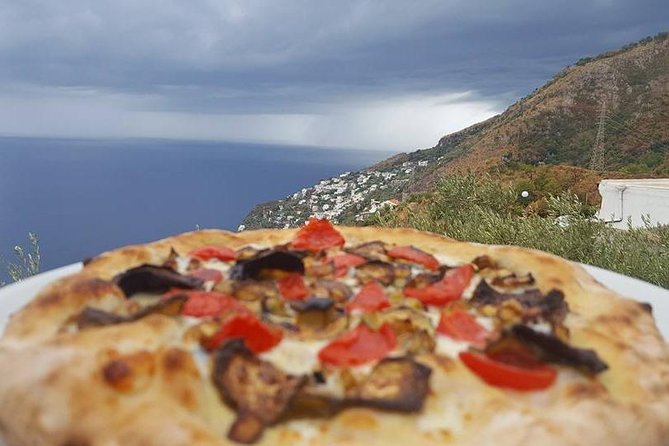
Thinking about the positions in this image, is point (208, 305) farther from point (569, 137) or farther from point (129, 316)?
point (569, 137)

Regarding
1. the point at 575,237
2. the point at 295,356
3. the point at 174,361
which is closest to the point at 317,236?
the point at 295,356

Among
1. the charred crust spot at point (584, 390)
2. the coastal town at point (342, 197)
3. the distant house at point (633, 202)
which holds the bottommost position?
the coastal town at point (342, 197)

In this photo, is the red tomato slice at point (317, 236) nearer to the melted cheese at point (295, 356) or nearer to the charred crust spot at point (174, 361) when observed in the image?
the melted cheese at point (295, 356)

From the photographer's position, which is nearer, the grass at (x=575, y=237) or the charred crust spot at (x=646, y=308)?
the charred crust spot at (x=646, y=308)

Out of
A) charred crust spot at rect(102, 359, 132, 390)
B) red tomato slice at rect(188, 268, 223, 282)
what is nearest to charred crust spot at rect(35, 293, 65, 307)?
red tomato slice at rect(188, 268, 223, 282)

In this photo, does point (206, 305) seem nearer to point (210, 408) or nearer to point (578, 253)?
point (210, 408)

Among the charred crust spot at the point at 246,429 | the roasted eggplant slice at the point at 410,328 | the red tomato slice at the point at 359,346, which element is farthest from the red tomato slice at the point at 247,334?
the roasted eggplant slice at the point at 410,328

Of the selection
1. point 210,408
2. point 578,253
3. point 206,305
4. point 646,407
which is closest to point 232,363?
point 210,408
